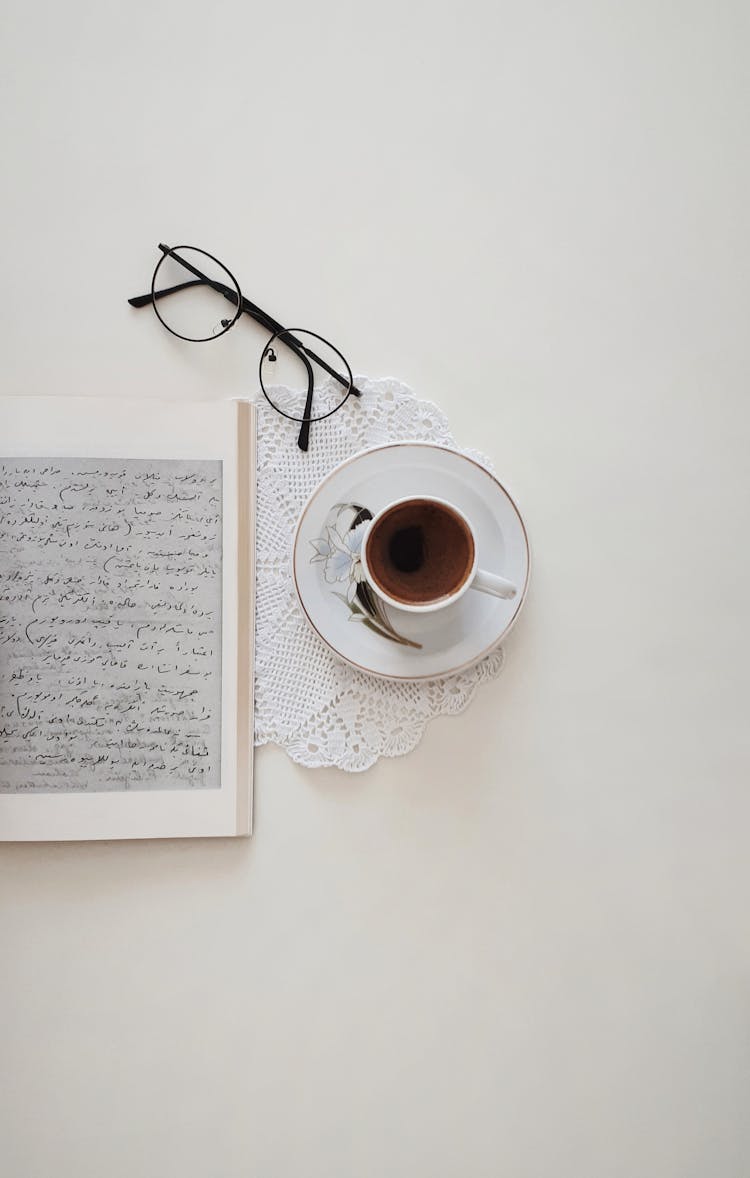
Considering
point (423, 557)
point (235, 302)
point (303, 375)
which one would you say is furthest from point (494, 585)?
point (235, 302)

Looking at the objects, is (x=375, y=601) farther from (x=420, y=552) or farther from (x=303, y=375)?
(x=303, y=375)

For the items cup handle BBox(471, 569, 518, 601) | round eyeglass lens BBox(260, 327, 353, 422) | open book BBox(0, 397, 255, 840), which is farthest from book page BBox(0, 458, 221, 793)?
cup handle BBox(471, 569, 518, 601)

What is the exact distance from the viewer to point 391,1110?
36.5 inches

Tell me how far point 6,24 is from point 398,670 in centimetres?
84

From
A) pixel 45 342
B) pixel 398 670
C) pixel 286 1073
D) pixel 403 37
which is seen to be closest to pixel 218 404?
pixel 45 342

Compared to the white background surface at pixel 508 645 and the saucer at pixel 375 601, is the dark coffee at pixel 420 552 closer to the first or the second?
the saucer at pixel 375 601

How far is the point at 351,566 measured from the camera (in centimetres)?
90

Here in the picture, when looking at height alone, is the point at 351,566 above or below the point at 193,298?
below

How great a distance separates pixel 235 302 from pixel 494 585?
429 mm

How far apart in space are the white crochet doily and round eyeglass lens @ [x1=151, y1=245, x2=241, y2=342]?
0.37 ft

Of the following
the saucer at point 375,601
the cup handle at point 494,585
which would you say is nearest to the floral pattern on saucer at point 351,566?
the saucer at point 375,601

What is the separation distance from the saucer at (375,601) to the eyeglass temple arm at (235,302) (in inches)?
4.1

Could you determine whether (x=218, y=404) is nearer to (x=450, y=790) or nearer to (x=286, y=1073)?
(x=450, y=790)

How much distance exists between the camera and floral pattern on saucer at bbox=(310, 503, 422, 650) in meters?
0.90
